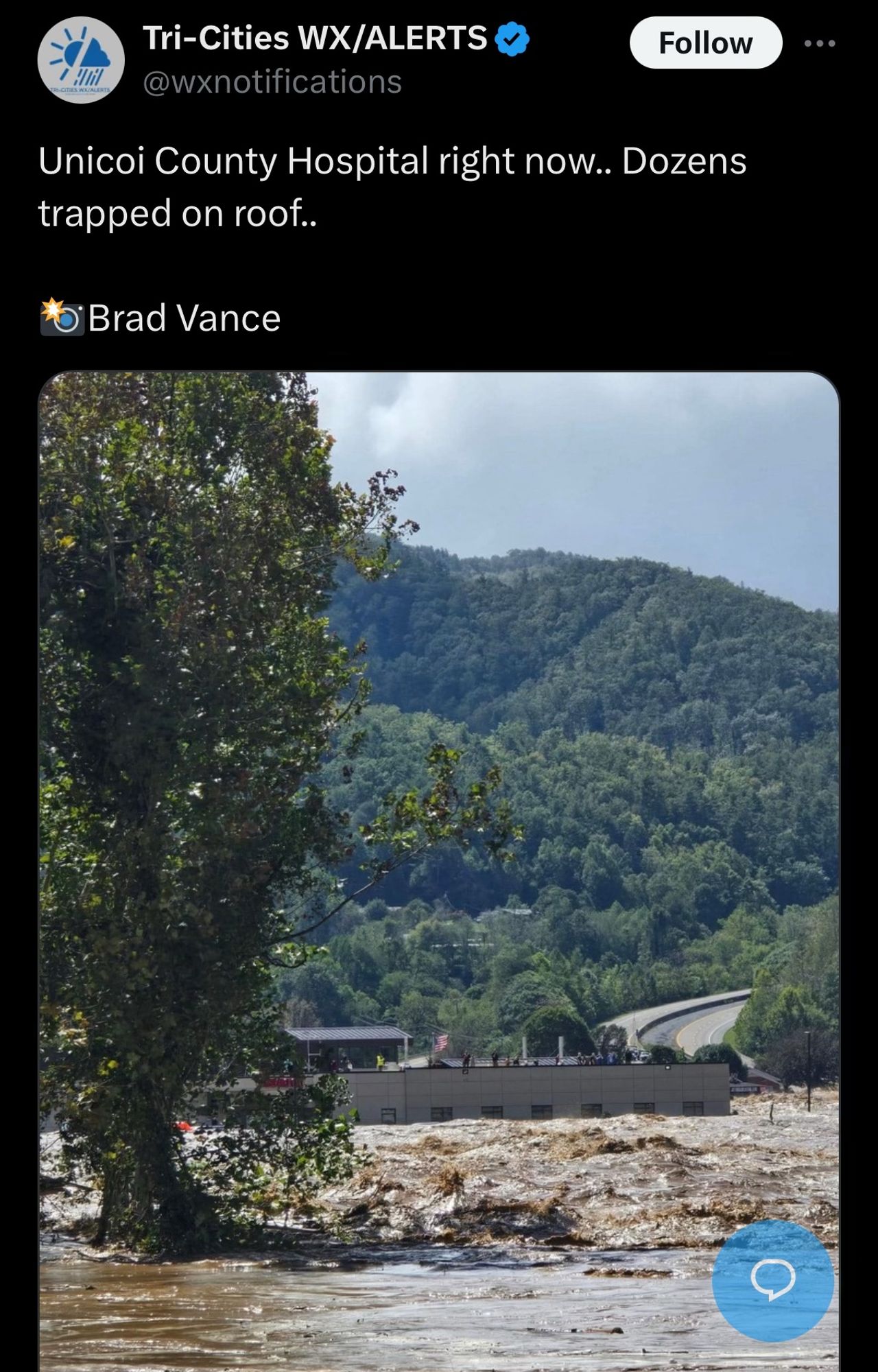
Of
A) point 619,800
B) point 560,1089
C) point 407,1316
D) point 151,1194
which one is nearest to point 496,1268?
point 560,1089

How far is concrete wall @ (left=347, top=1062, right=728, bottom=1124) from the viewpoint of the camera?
5.44 m

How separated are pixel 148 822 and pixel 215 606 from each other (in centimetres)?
101

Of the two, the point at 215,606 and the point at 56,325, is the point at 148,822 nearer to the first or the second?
the point at 215,606

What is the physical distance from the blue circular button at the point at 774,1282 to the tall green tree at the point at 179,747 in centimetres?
261

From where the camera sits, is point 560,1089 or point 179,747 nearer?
point 560,1089

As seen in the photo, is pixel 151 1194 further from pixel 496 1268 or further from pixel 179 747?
pixel 179 747

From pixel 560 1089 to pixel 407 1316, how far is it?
1.35 m

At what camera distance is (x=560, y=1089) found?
221 inches

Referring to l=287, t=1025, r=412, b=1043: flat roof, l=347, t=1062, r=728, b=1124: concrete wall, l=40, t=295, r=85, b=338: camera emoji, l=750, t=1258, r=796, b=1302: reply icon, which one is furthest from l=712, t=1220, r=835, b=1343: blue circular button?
l=40, t=295, r=85, b=338: camera emoji

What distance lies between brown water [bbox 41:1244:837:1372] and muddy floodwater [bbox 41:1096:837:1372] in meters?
0.01

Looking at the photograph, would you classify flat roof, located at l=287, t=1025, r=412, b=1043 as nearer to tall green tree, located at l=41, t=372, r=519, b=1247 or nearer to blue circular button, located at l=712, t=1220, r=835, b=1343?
tall green tree, located at l=41, t=372, r=519, b=1247

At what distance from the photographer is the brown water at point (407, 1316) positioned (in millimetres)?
3869

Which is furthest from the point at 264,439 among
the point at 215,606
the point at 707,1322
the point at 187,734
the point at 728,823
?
the point at 707,1322

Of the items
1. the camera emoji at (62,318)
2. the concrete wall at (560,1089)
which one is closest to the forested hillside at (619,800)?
the concrete wall at (560,1089)
